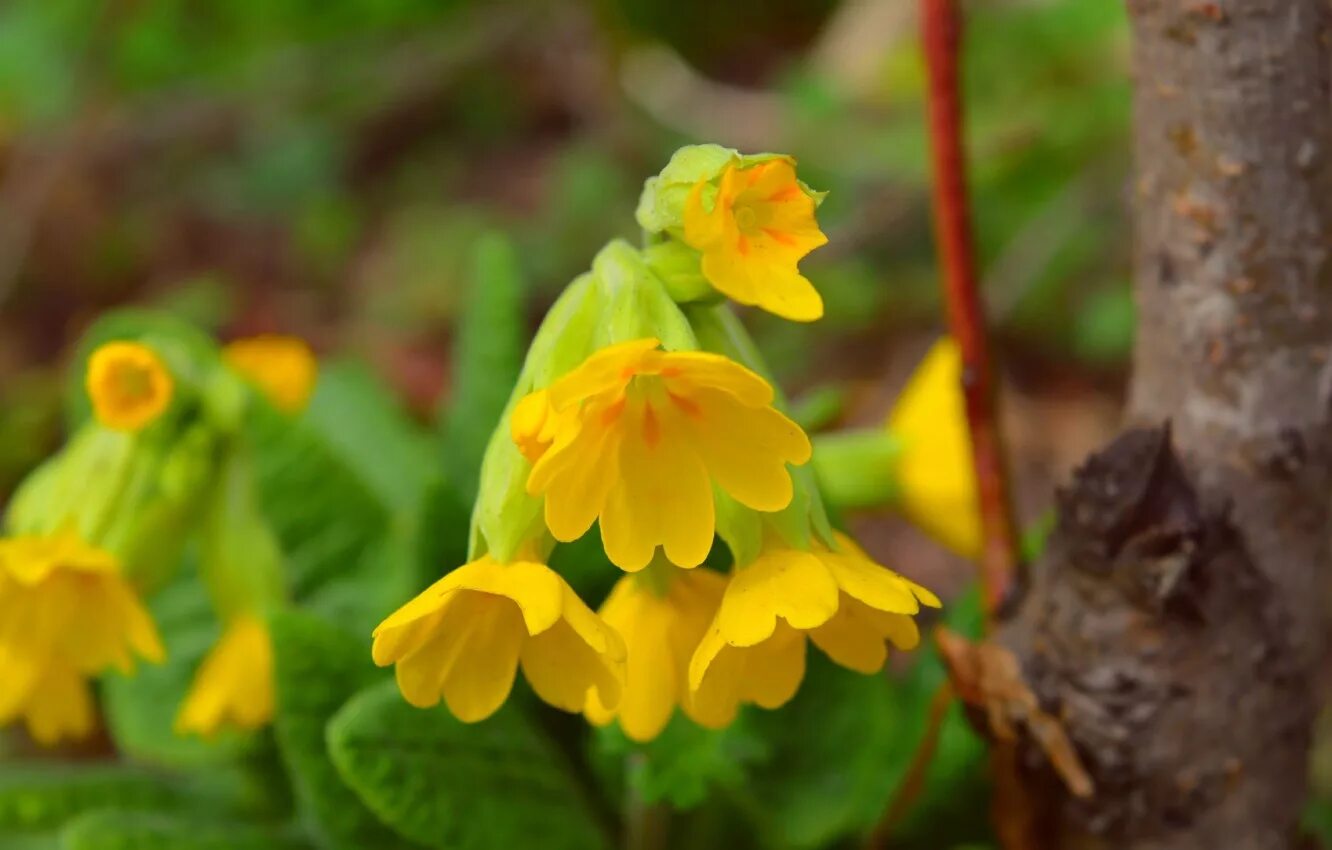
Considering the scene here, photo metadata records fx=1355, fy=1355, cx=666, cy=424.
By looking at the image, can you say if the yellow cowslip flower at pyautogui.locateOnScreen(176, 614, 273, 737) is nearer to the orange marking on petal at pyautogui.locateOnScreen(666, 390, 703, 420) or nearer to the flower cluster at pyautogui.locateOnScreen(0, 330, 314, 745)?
the flower cluster at pyautogui.locateOnScreen(0, 330, 314, 745)

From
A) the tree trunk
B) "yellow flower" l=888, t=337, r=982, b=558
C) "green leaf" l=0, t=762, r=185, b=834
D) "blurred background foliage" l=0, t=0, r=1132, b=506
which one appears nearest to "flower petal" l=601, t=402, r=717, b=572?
the tree trunk

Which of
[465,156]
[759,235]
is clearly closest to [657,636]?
[759,235]

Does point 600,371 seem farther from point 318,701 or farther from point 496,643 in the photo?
point 318,701

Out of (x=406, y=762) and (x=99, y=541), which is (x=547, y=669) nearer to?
(x=406, y=762)

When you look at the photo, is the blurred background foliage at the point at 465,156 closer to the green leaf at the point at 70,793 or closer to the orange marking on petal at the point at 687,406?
the green leaf at the point at 70,793

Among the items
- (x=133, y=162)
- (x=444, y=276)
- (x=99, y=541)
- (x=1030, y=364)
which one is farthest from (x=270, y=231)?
(x=99, y=541)

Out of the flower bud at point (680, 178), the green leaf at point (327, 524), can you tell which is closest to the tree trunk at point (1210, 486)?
the flower bud at point (680, 178)
